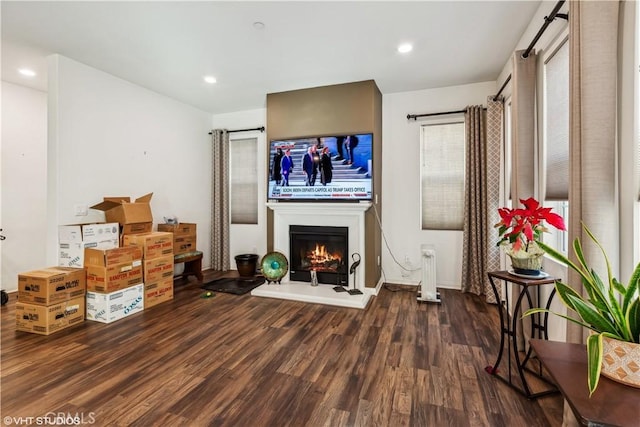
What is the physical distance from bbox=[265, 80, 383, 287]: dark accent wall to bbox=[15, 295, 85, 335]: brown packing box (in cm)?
236

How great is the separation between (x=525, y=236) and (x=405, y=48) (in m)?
2.27

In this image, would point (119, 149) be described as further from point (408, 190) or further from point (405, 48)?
point (408, 190)

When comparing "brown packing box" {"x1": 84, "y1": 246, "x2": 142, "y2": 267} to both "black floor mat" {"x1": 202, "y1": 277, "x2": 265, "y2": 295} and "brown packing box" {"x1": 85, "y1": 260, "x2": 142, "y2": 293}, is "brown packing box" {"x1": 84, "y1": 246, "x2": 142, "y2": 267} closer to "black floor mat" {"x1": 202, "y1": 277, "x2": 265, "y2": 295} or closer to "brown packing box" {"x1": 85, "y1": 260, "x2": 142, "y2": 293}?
"brown packing box" {"x1": 85, "y1": 260, "x2": 142, "y2": 293}

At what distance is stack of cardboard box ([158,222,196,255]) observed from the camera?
4.14m

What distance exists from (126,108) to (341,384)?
166 inches

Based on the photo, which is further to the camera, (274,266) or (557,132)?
(274,266)

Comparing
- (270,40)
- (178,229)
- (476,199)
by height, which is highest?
(270,40)

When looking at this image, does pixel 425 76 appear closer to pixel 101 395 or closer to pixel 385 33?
pixel 385 33

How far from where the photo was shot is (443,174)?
406cm

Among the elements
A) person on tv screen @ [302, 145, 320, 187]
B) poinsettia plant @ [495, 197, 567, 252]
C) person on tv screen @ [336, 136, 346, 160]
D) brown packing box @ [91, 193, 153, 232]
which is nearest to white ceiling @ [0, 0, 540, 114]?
person on tv screen @ [336, 136, 346, 160]

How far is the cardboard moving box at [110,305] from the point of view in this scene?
293 cm

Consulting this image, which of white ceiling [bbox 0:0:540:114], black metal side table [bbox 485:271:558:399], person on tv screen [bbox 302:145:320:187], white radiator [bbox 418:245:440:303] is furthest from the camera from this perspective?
person on tv screen [bbox 302:145:320:187]

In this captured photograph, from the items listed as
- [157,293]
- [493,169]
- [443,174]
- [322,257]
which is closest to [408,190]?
[443,174]

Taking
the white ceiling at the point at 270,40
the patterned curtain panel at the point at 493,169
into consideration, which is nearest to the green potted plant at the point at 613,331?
the white ceiling at the point at 270,40
